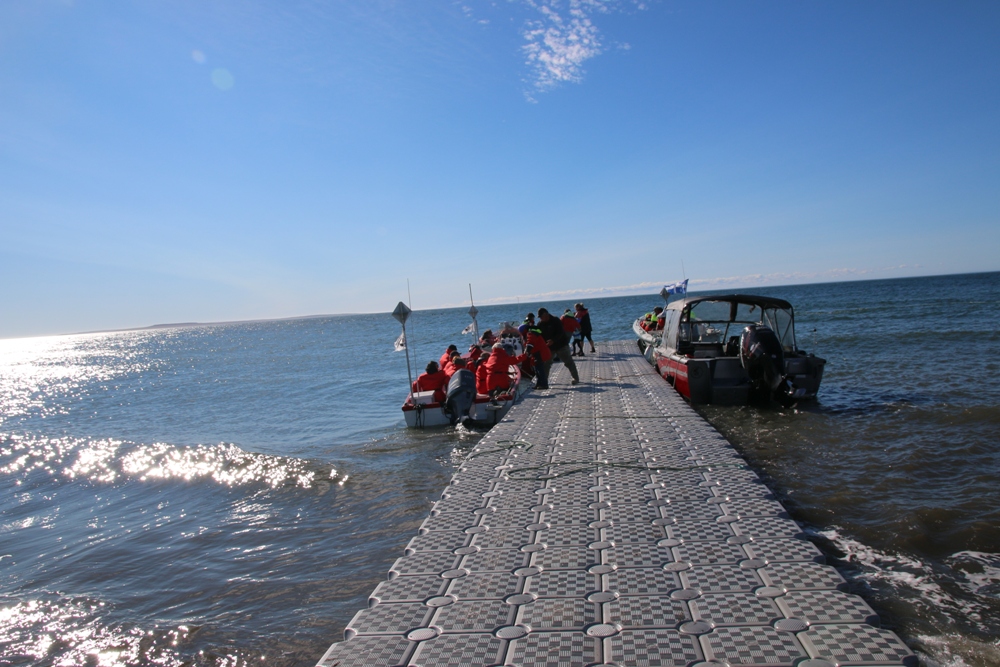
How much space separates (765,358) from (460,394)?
572cm

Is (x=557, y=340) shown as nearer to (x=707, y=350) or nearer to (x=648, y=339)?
(x=707, y=350)

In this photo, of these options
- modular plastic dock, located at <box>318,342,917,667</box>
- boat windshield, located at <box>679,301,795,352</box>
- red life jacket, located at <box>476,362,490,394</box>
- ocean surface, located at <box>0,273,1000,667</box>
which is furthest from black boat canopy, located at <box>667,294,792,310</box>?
modular plastic dock, located at <box>318,342,917,667</box>

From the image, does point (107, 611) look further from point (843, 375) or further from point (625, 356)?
point (843, 375)

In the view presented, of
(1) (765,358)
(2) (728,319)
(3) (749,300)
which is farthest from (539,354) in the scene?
(2) (728,319)

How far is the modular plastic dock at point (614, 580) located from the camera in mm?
2977

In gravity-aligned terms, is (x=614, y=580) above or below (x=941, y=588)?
above

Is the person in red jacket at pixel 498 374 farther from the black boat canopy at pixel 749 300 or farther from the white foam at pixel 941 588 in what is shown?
the white foam at pixel 941 588

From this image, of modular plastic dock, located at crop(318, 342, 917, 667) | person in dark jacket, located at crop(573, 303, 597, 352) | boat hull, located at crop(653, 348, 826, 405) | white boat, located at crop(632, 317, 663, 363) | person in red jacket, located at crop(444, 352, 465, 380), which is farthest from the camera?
person in dark jacket, located at crop(573, 303, 597, 352)

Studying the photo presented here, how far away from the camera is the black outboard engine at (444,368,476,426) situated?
11.8 metres

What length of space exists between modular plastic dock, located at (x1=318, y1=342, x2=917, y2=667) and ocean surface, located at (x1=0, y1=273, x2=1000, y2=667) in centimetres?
99

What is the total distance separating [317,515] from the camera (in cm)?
772

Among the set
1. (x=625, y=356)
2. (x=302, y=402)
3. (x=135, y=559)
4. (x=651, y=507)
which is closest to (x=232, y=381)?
(x=302, y=402)

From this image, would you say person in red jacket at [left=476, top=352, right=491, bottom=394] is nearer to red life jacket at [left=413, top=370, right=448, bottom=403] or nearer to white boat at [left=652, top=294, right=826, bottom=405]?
red life jacket at [left=413, top=370, right=448, bottom=403]

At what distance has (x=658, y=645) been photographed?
299 cm
